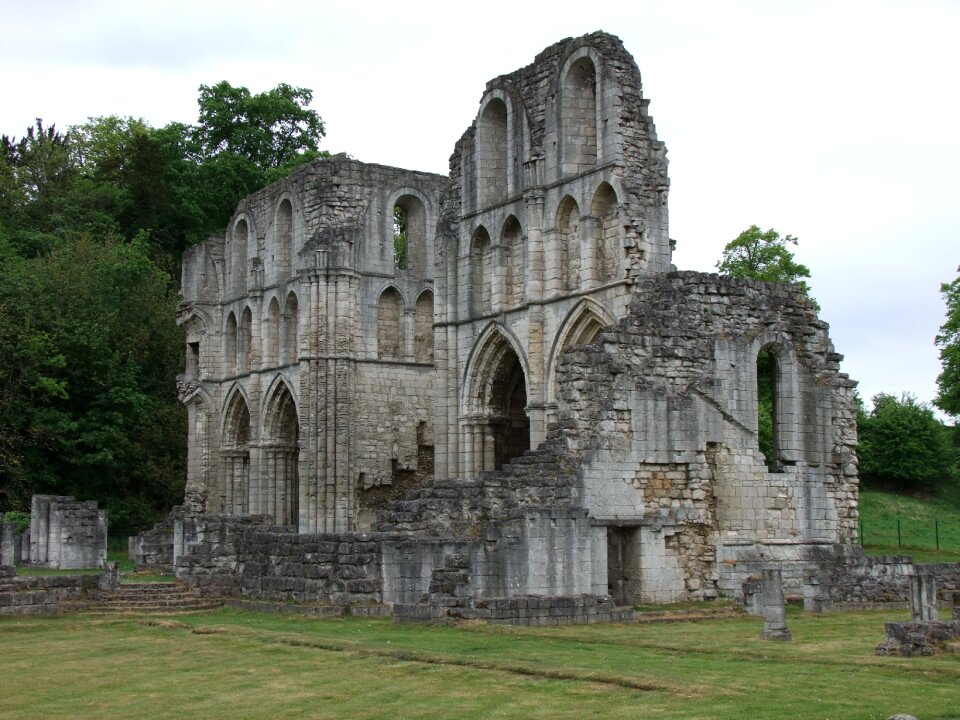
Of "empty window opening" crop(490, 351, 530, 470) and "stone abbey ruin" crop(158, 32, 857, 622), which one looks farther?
"empty window opening" crop(490, 351, 530, 470)

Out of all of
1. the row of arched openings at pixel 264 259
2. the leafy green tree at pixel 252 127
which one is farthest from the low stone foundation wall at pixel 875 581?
the leafy green tree at pixel 252 127

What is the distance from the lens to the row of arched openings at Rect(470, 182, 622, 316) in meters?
28.9

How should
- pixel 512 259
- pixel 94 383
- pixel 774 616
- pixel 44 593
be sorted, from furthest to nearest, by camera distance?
1. pixel 94 383
2. pixel 512 259
3. pixel 44 593
4. pixel 774 616

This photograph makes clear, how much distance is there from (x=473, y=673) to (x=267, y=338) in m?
29.0

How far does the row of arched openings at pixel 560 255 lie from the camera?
28.9 meters

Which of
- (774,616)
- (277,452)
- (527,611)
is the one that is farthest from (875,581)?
(277,452)

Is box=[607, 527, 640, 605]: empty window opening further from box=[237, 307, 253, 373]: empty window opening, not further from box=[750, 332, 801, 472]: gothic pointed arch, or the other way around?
box=[237, 307, 253, 373]: empty window opening

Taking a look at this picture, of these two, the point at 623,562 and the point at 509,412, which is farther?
the point at 509,412

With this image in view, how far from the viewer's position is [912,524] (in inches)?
1763

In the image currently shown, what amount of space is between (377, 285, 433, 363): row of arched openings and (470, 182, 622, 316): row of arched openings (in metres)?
8.29

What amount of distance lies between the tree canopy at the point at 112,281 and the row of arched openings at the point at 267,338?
325cm

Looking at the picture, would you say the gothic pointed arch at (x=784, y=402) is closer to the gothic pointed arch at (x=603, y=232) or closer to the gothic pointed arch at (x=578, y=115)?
the gothic pointed arch at (x=603, y=232)

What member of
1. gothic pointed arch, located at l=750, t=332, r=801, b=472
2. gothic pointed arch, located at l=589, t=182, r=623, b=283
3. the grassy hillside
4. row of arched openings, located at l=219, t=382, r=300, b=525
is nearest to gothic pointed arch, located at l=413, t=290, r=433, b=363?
row of arched openings, located at l=219, t=382, r=300, b=525

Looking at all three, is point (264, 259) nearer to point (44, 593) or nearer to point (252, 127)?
point (252, 127)
